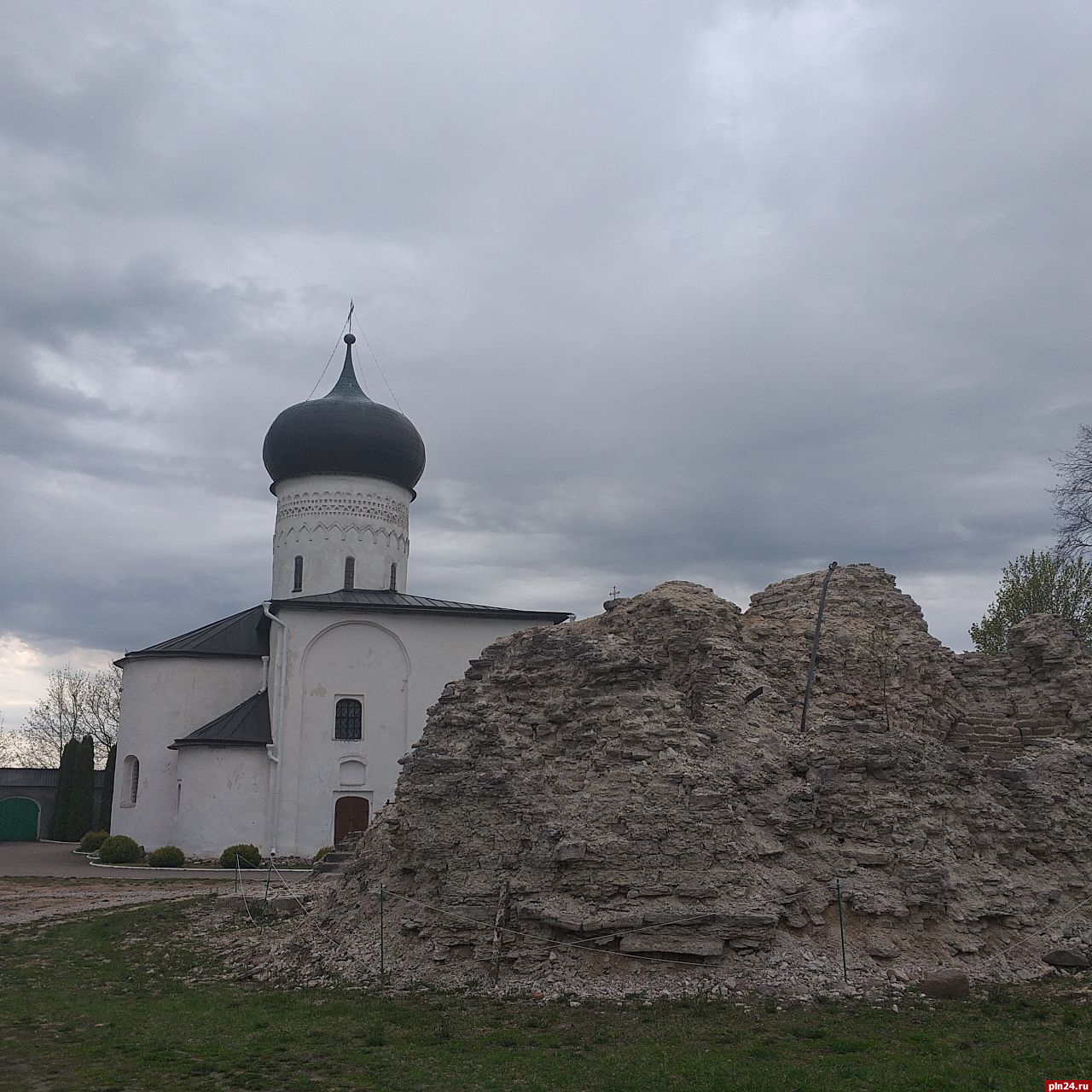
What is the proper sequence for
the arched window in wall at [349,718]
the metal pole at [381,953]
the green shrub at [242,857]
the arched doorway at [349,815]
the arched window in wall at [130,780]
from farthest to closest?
the arched window in wall at [130,780]
the arched window in wall at [349,718]
the arched doorway at [349,815]
the green shrub at [242,857]
the metal pole at [381,953]

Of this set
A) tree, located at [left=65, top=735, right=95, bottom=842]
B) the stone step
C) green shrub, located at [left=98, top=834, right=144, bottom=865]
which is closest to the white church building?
green shrub, located at [left=98, top=834, right=144, bottom=865]

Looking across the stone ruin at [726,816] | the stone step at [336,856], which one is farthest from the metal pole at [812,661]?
the stone step at [336,856]

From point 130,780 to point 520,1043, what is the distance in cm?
2526

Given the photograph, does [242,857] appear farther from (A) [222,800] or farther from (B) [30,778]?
(B) [30,778]

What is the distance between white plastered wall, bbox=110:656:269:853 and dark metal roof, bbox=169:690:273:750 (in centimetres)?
118

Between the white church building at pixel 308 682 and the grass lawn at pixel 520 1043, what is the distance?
16.3 m

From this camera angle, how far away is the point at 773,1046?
7.88 meters

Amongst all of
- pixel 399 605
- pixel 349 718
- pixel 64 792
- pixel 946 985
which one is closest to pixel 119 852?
pixel 349 718

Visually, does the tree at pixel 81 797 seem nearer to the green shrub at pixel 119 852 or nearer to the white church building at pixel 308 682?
the white church building at pixel 308 682

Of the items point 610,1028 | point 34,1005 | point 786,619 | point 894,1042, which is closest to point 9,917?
point 34,1005

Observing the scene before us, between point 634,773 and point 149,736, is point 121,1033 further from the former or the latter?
point 149,736

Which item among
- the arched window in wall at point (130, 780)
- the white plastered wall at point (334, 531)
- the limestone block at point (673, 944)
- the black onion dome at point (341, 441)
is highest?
the black onion dome at point (341, 441)

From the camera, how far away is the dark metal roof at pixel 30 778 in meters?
40.9

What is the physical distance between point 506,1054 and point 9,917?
43.0ft
